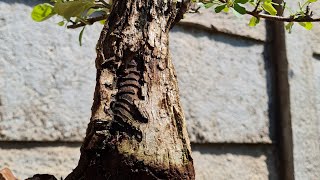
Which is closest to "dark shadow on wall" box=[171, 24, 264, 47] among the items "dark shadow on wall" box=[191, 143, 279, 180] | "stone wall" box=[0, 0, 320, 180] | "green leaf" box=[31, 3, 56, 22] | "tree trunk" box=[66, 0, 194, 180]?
"stone wall" box=[0, 0, 320, 180]

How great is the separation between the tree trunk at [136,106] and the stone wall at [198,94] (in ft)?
1.75

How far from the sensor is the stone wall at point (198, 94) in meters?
1.19

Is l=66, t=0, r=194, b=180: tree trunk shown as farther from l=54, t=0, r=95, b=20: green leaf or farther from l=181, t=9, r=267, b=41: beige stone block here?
l=181, t=9, r=267, b=41: beige stone block

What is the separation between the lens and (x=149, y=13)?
2.27 ft

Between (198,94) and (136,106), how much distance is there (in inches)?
33.8

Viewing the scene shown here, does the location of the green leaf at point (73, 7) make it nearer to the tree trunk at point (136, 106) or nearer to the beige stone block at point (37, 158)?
the tree trunk at point (136, 106)

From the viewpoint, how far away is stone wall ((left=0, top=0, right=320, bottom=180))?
3.90ft

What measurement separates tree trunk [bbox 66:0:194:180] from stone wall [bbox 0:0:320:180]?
534 mm

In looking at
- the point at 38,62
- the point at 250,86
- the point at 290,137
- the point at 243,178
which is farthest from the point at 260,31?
the point at 38,62

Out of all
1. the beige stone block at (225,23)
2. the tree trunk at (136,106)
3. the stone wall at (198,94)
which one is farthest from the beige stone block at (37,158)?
the tree trunk at (136,106)

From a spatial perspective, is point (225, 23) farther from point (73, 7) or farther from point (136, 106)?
point (136, 106)

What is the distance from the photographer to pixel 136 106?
2.00 feet

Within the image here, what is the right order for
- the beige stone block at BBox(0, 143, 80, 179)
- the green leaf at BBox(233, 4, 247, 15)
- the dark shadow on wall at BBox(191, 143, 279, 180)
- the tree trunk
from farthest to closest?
1. the dark shadow on wall at BBox(191, 143, 279, 180)
2. the beige stone block at BBox(0, 143, 80, 179)
3. the green leaf at BBox(233, 4, 247, 15)
4. the tree trunk

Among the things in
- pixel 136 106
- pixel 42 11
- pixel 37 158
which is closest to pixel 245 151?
pixel 37 158
